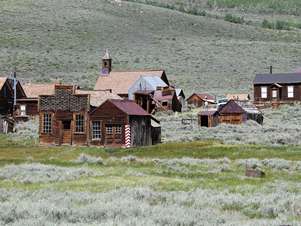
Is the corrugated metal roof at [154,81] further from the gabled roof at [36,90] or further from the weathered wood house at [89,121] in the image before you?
the weathered wood house at [89,121]

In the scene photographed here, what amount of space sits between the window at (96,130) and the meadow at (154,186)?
3.46 metres

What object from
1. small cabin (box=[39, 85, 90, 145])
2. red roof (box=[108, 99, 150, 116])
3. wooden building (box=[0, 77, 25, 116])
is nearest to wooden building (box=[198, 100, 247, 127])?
red roof (box=[108, 99, 150, 116])

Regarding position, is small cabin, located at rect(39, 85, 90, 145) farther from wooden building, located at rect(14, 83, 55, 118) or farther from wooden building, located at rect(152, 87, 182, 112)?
wooden building, located at rect(152, 87, 182, 112)

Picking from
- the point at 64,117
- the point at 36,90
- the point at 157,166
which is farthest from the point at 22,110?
the point at 157,166

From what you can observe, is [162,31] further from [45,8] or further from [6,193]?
[6,193]

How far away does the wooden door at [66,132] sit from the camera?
50469 millimetres

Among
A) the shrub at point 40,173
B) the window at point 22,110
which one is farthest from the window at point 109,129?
the window at point 22,110

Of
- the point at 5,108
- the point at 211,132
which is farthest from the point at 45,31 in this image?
the point at 211,132

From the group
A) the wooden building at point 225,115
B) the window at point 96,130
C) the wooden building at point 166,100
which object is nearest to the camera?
the window at point 96,130

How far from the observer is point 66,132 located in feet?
166

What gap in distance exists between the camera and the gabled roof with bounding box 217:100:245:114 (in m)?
65.5

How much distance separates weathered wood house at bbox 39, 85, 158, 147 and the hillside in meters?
51.7

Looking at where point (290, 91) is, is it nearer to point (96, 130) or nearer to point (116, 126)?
point (116, 126)

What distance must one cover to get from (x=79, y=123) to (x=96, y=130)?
1445mm
